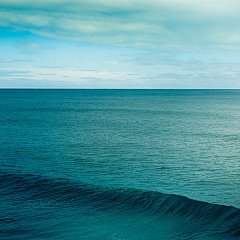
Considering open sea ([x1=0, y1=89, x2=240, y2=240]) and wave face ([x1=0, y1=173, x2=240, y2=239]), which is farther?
open sea ([x1=0, y1=89, x2=240, y2=240])

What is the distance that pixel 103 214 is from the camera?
18.4 m

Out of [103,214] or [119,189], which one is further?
[119,189]

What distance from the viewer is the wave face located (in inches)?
613

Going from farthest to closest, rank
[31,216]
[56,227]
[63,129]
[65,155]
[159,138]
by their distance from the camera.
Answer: [63,129] → [159,138] → [65,155] → [31,216] → [56,227]

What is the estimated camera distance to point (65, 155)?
33.7 metres

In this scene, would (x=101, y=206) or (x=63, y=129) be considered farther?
(x=63, y=129)

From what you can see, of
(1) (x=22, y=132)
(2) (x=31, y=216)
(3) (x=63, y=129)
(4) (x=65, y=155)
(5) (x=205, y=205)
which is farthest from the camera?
(3) (x=63, y=129)

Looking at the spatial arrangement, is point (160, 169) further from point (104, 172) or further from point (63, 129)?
point (63, 129)

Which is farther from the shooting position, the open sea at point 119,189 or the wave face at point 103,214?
the open sea at point 119,189

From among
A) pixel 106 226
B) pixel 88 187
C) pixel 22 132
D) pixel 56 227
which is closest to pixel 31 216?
pixel 56 227

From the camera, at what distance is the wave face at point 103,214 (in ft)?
51.1

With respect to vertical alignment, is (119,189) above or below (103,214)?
above

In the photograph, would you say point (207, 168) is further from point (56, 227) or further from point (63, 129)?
point (63, 129)

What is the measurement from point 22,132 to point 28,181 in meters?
27.3
